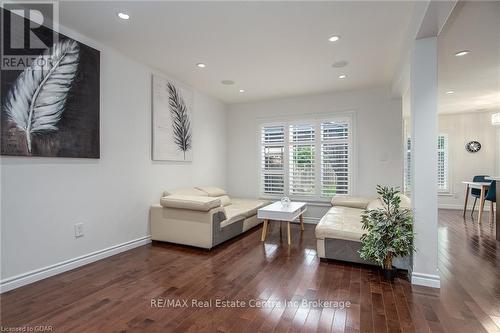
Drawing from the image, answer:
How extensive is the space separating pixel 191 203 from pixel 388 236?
2438 millimetres

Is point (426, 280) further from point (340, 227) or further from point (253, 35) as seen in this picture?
point (253, 35)

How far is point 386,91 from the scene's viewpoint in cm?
473

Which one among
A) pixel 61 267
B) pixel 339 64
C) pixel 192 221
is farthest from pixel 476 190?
pixel 61 267

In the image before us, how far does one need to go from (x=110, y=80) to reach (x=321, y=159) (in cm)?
401

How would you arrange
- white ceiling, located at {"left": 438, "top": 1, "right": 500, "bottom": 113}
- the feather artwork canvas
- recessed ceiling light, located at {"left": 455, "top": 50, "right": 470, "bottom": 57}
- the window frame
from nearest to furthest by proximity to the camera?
white ceiling, located at {"left": 438, "top": 1, "right": 500, "bottom": 113}
recessed ceiling light, located at {"left": 455, "top": 50, "right": 470, "bottom": 57}
the feather artwork canvas
the window frame

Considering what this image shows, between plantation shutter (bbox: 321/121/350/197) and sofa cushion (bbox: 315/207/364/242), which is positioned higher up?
plantation shutter (bbox: 321/121/350/197)

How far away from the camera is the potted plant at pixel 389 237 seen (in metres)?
2.49

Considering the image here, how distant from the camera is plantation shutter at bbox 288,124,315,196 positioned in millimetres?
5285

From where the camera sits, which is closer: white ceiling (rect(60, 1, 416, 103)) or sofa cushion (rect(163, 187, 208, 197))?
white ceiling (rect(60, 1, 416, 103))

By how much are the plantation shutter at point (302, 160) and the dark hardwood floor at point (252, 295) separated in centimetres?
215

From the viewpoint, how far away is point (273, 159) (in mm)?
5668

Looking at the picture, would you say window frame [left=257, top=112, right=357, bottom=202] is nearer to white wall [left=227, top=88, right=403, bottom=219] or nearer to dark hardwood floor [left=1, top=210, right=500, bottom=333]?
white wall [left=227, top=88, right=403, bottom=219]

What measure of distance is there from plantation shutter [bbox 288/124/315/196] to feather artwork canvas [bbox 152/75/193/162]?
2217 mm

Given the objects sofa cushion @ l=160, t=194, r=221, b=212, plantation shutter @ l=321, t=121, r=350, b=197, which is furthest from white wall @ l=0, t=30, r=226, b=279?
plantation shutter @ l=321, t=121, r=350, b=197
